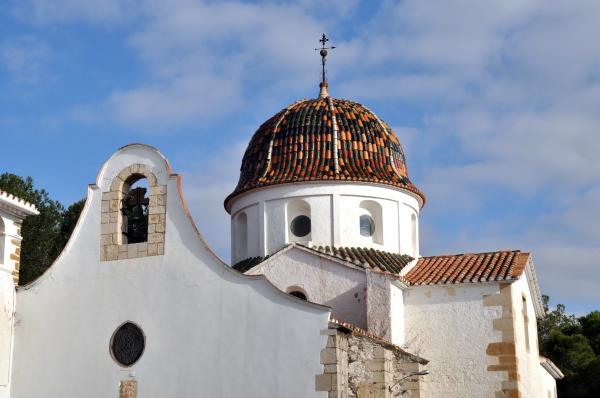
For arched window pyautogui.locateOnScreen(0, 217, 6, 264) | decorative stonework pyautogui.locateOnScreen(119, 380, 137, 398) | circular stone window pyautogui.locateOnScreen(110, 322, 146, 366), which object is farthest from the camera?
arched window pyautogui.locateOnScreen(0, 217, 6, 264)

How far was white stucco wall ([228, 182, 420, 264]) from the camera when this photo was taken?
22344 mm

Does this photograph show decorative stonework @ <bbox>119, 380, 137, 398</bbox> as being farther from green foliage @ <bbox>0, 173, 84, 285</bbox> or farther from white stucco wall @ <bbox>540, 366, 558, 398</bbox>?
green foliage @ <bbox>0, 173, 84, 285</bbox>

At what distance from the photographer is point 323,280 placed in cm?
2078

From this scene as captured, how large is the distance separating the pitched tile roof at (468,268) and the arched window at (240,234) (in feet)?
15.9

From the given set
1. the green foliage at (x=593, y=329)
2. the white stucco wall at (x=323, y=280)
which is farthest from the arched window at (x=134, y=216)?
the green foliage at (x=593, y=329)

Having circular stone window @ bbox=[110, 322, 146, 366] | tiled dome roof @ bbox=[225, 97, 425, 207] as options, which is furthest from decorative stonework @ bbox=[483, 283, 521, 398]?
circular stone window @ bbox=[110, 322, 146, 366]

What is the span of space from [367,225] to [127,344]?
812 centimetres

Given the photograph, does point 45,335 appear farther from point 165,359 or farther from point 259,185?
point 259,185

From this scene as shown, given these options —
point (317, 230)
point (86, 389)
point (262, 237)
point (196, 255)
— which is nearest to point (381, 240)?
point (317, 230)

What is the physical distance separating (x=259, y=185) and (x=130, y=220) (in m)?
5.61

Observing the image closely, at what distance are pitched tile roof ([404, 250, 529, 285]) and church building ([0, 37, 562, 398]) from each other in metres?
0.06

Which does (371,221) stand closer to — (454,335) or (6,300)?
(454,335)

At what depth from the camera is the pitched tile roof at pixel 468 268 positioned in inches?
800

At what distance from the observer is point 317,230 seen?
22.4 metres
